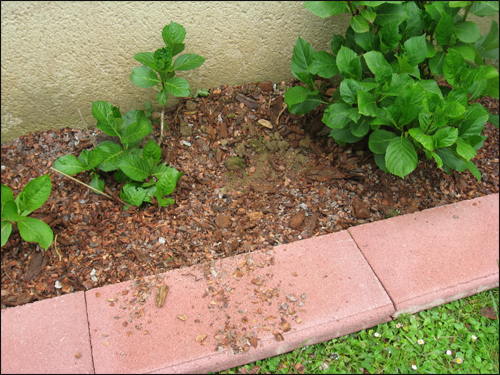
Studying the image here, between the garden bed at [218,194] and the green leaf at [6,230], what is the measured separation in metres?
0.15

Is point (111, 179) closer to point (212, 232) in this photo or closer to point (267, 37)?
point (212, 232)

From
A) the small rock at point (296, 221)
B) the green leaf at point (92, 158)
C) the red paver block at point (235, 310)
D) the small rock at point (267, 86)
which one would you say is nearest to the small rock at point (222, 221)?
the red paver block at point (235, 310)

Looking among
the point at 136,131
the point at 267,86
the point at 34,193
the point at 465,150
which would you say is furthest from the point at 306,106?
the point at 34,193

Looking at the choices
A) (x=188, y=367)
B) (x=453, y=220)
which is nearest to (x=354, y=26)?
(x=453, y=220)

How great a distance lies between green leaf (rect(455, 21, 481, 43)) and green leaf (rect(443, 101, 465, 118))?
472mm

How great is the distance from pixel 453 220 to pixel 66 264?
205 cm

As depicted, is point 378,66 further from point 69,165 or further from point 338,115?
point 69,165

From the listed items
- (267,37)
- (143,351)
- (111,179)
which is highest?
(267,37)

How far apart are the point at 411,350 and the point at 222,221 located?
1.09 meters

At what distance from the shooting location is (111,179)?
2.23m

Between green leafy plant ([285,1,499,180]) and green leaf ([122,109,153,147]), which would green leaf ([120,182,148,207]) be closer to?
green leaf ([122,109,153,147])

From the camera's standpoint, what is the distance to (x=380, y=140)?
209 centimetres

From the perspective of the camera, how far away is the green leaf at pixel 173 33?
2.00m

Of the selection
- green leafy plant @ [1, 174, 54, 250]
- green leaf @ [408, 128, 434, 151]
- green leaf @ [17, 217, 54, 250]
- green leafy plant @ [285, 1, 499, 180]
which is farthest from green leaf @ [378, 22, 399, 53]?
green leaf @ [17, 217, 54, 250]
